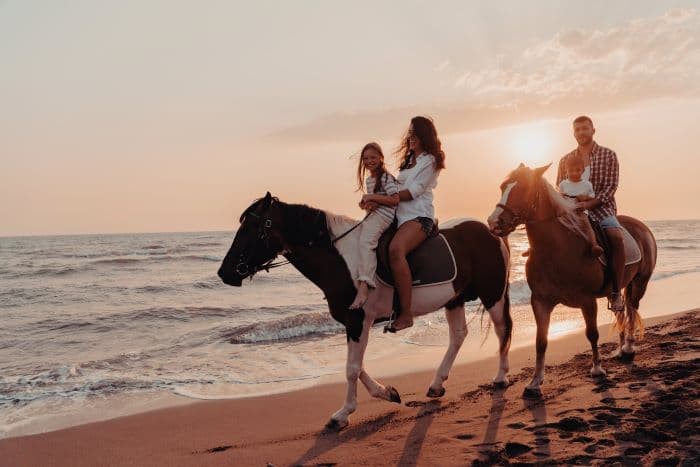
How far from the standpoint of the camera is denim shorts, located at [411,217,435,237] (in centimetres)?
537

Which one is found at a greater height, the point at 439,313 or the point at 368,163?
the point at 368,163

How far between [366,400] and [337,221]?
2.07 m

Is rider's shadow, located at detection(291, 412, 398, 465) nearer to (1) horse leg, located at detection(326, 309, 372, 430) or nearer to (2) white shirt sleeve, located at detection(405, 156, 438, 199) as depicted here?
(1) horse leg, located at detection(326, 309, 372, 430)

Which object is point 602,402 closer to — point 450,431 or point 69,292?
point 450,431

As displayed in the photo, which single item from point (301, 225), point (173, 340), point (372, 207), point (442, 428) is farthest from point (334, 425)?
point (173, 340)

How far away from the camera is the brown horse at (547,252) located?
5.33 meters

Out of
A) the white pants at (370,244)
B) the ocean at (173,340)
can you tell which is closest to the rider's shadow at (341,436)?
the white pants at (370,244)

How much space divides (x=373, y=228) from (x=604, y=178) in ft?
9.81

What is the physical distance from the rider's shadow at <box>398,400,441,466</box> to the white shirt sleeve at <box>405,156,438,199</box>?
196cm

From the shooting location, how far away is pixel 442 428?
470 centimetres

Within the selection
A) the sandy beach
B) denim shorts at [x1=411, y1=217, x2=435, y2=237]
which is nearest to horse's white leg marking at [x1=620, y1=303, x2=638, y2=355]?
the sandy beach

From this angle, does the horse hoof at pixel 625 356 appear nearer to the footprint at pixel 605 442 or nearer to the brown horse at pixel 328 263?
the brown horse at pixel 328 263

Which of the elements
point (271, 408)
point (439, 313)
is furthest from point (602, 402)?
point (439, 313)

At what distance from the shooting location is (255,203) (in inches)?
204
